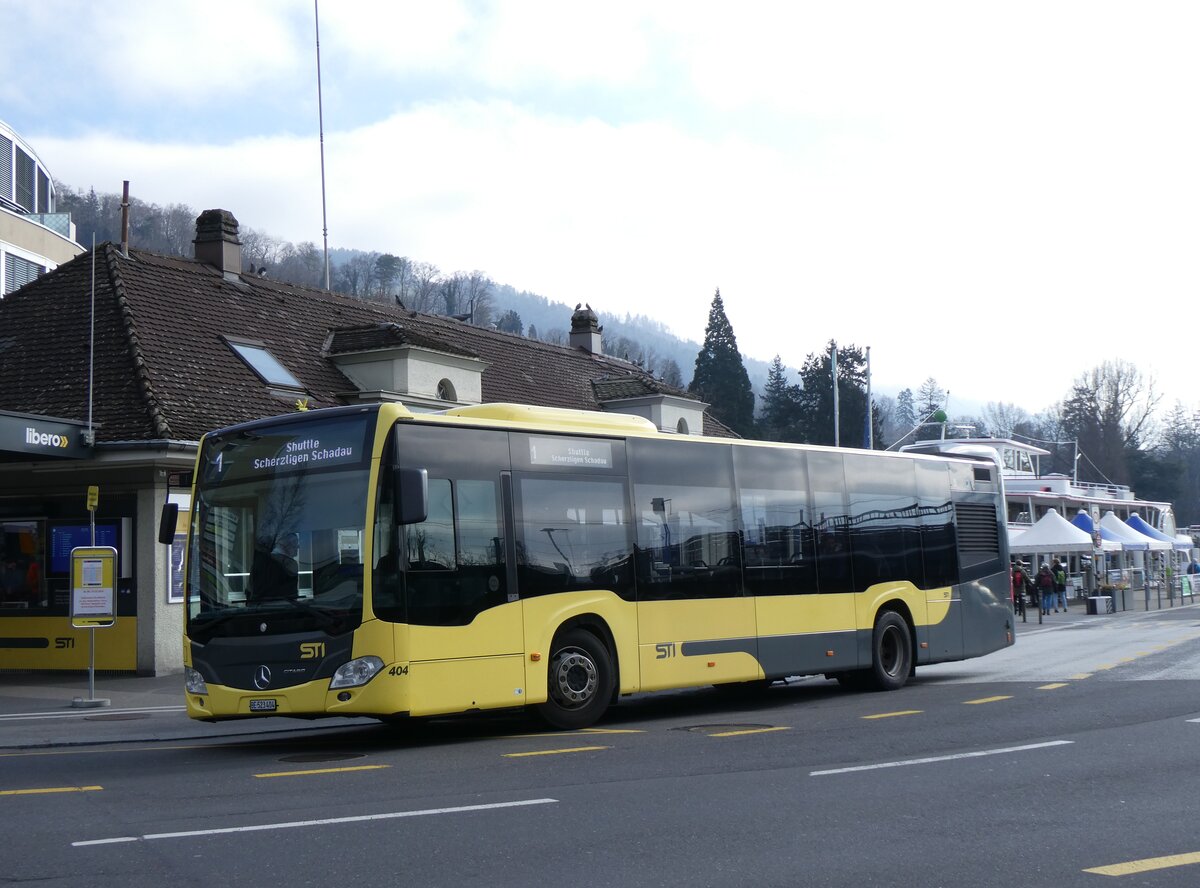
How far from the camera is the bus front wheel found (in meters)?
17.6

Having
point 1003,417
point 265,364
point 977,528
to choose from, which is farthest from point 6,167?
point 1003,417

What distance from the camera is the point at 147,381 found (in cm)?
2284

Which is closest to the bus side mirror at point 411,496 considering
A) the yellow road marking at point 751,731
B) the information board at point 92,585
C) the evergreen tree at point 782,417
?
the yellow road marking at point 751,731

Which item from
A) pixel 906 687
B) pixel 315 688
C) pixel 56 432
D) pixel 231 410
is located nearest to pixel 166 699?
pixel 56 432

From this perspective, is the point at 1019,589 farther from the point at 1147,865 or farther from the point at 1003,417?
the point at 1003,417

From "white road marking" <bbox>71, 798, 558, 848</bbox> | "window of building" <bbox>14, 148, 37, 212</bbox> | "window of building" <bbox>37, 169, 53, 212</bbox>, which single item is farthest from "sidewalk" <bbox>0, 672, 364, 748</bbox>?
"window of building" <bbox>37, 169, 53, 212</bbox>

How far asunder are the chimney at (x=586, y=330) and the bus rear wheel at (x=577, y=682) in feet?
107

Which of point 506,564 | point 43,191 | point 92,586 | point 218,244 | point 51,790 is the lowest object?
point 51,790

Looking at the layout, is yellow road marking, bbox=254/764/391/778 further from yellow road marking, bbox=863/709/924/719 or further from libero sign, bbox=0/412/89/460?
libero sign, bbox=0/412/89/460

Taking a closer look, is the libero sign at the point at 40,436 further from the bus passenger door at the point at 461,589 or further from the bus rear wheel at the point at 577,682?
the bus rear wheel at the point at 577,682

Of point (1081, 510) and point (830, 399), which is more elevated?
point (830, 399)

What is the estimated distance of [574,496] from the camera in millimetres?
13914

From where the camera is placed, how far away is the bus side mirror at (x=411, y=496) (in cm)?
1165

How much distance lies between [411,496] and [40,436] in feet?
35.7
